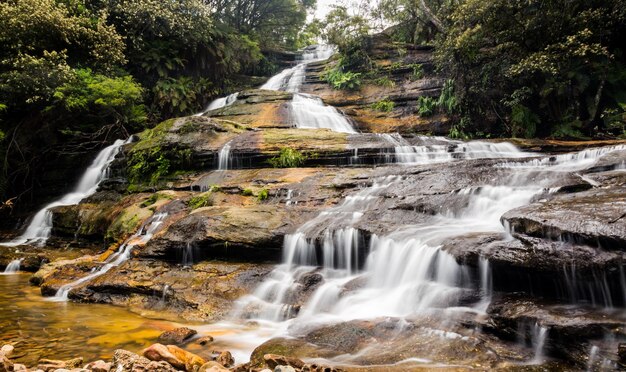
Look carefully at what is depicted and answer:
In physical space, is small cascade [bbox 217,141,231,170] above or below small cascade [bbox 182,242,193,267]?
above

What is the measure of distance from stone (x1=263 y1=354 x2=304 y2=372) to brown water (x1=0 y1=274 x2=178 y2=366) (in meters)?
1.86

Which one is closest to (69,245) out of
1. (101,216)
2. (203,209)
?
(101,216)

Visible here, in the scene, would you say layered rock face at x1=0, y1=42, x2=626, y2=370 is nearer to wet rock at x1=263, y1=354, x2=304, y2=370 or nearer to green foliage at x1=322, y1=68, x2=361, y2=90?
wet rock at x1=263, y1=354, x2=304, y2=370

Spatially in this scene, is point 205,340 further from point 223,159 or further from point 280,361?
point 223,159

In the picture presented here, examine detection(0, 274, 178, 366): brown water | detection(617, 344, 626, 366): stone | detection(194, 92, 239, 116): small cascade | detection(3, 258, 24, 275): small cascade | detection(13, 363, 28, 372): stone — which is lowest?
detection(3, 258, 24, 275): small cascade

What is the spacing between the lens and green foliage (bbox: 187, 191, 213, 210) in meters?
9.51

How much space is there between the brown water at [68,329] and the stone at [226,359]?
3.87 feet

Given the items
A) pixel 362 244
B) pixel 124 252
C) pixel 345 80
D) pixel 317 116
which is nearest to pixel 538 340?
pixel 362 244

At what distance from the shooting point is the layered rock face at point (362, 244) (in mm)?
4082

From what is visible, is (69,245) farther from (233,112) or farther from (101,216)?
(233,112)

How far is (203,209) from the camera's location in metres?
8.66

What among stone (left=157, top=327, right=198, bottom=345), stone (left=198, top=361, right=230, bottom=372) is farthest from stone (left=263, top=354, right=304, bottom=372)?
stone (left=157, top=327, right=198, bottom=345)

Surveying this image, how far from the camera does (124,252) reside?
8492 mm

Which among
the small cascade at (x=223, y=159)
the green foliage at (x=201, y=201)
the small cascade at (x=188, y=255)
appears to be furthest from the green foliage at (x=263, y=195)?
the small cascade at (x=223, y=159)
